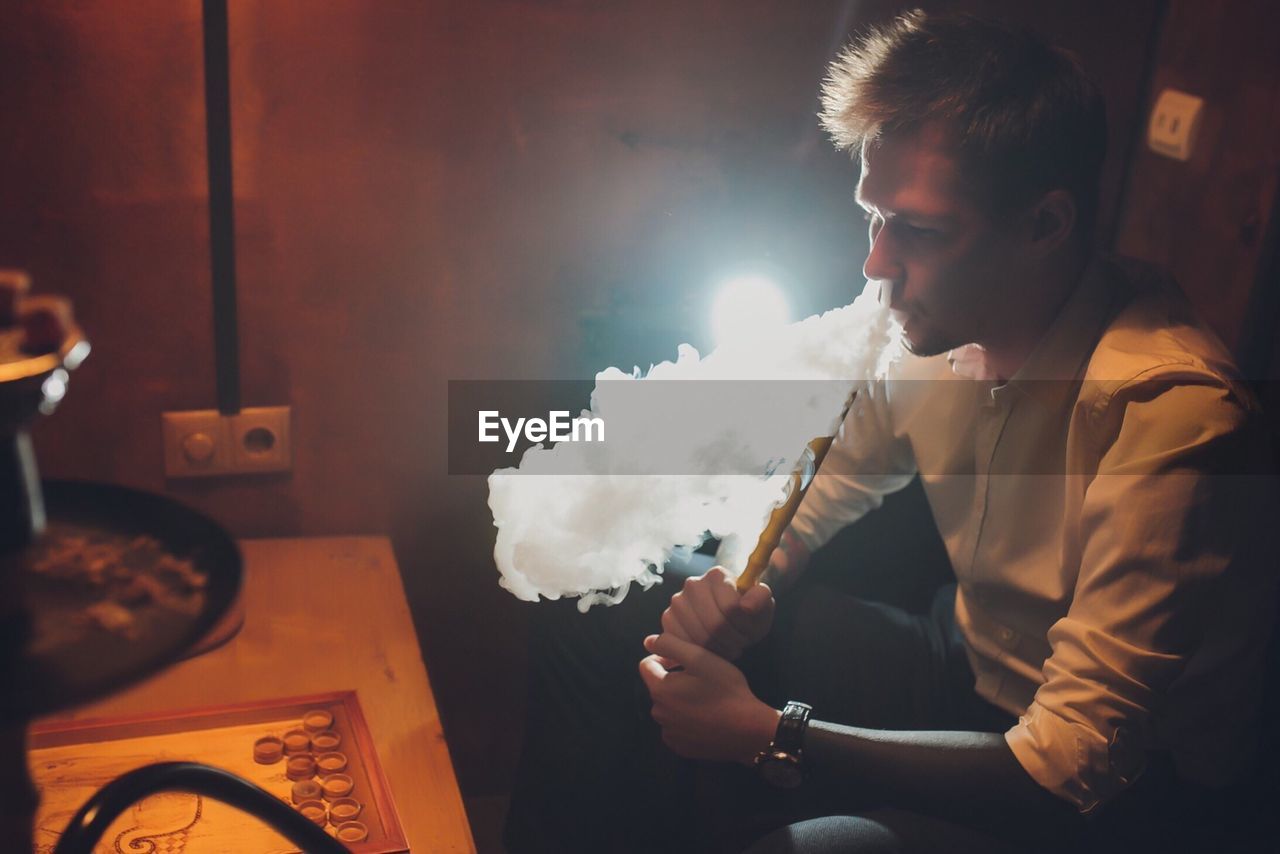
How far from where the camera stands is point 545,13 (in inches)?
71.1

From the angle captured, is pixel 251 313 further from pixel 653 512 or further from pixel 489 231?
pixel 653 512

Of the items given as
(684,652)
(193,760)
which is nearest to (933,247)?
(684,652)

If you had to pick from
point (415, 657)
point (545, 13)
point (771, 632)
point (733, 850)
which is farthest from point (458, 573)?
point (545, 13)

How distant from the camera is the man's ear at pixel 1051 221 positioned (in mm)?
1514

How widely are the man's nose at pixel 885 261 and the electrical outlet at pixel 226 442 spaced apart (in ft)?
3.44

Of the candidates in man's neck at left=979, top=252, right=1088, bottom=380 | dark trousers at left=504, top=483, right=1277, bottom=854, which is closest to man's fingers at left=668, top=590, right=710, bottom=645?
dark trousers at left=504, top=483, right=1277, bottom=854

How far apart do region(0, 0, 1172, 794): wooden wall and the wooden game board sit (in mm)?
602

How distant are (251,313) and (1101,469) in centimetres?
137

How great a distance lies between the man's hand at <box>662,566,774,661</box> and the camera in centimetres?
144

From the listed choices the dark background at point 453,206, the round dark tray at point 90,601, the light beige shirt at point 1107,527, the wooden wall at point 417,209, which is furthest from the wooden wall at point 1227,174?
the round dark tray at point 90,601

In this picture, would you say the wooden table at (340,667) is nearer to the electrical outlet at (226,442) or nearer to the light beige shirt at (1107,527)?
the electrical outlet at (226,442)

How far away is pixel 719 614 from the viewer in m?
1.44

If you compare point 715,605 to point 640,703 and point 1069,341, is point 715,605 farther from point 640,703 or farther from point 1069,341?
point 1069,341

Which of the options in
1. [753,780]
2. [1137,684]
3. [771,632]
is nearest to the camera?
[1137,684]
